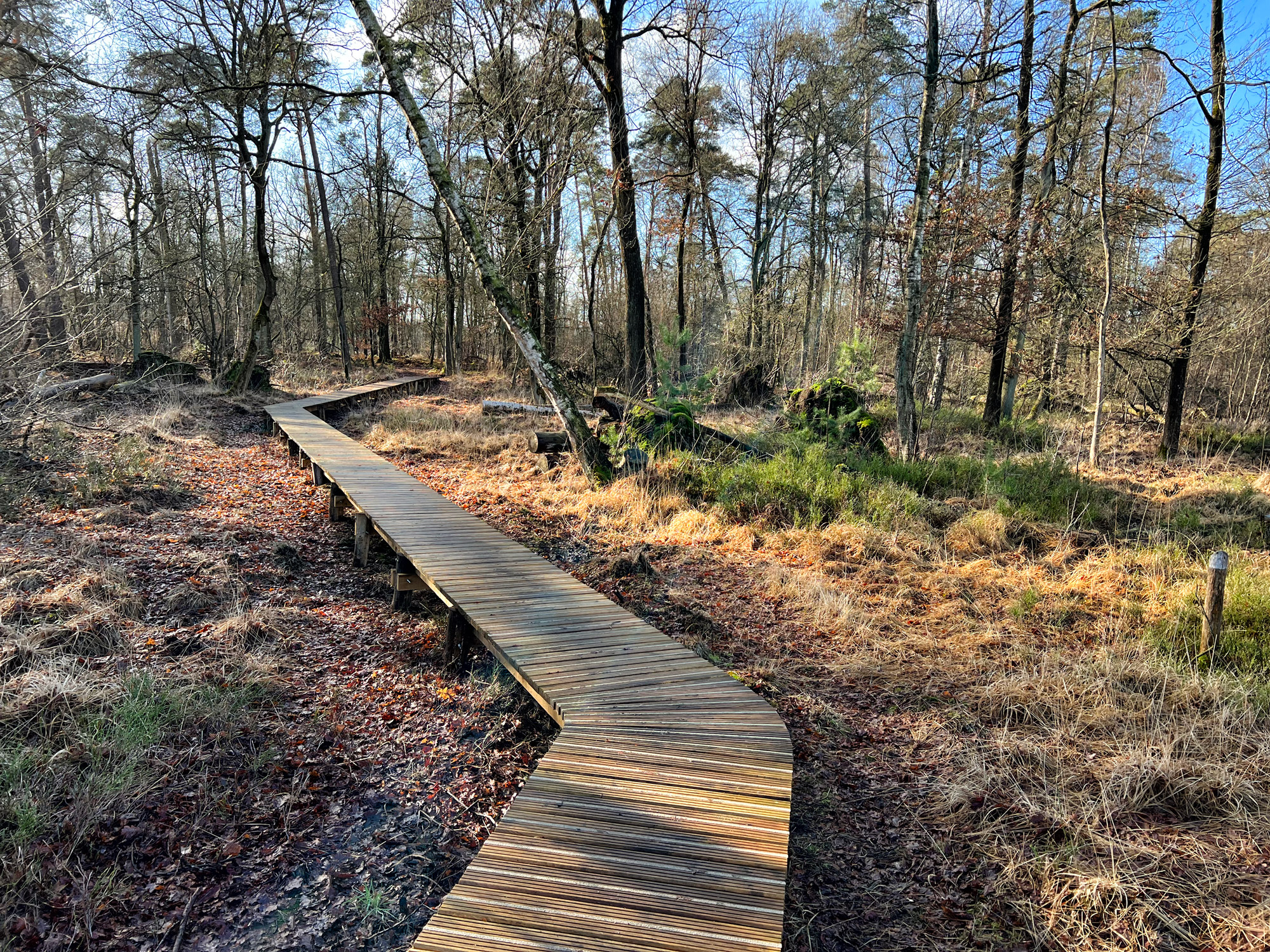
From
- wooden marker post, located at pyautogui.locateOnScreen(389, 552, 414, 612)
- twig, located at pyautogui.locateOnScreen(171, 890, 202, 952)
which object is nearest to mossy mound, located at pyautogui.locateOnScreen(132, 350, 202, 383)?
wooden marker post, located at pyautogui.locateOnScreen(389, 552, 414, 612)

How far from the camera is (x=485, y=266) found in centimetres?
807

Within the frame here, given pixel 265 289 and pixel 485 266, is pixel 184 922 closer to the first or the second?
pixel 485 266

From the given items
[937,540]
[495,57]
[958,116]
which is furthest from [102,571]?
[958,116]

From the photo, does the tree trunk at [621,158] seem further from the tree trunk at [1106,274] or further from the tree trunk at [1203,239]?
the tree trunk at [1203,239]

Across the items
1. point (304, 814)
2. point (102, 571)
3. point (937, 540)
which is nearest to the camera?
point (304, 814)

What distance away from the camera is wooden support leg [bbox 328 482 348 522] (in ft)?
26.1

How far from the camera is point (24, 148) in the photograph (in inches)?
153

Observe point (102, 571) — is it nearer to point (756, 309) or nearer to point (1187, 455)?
point (1187, 455)

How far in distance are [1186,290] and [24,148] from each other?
46.2 ft

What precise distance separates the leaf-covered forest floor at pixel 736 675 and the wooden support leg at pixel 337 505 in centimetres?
64

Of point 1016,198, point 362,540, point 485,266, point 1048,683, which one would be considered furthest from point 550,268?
point 1048,683

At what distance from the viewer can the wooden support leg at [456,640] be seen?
4777 mm

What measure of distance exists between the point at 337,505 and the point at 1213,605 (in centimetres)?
831

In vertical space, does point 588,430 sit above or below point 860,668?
above
